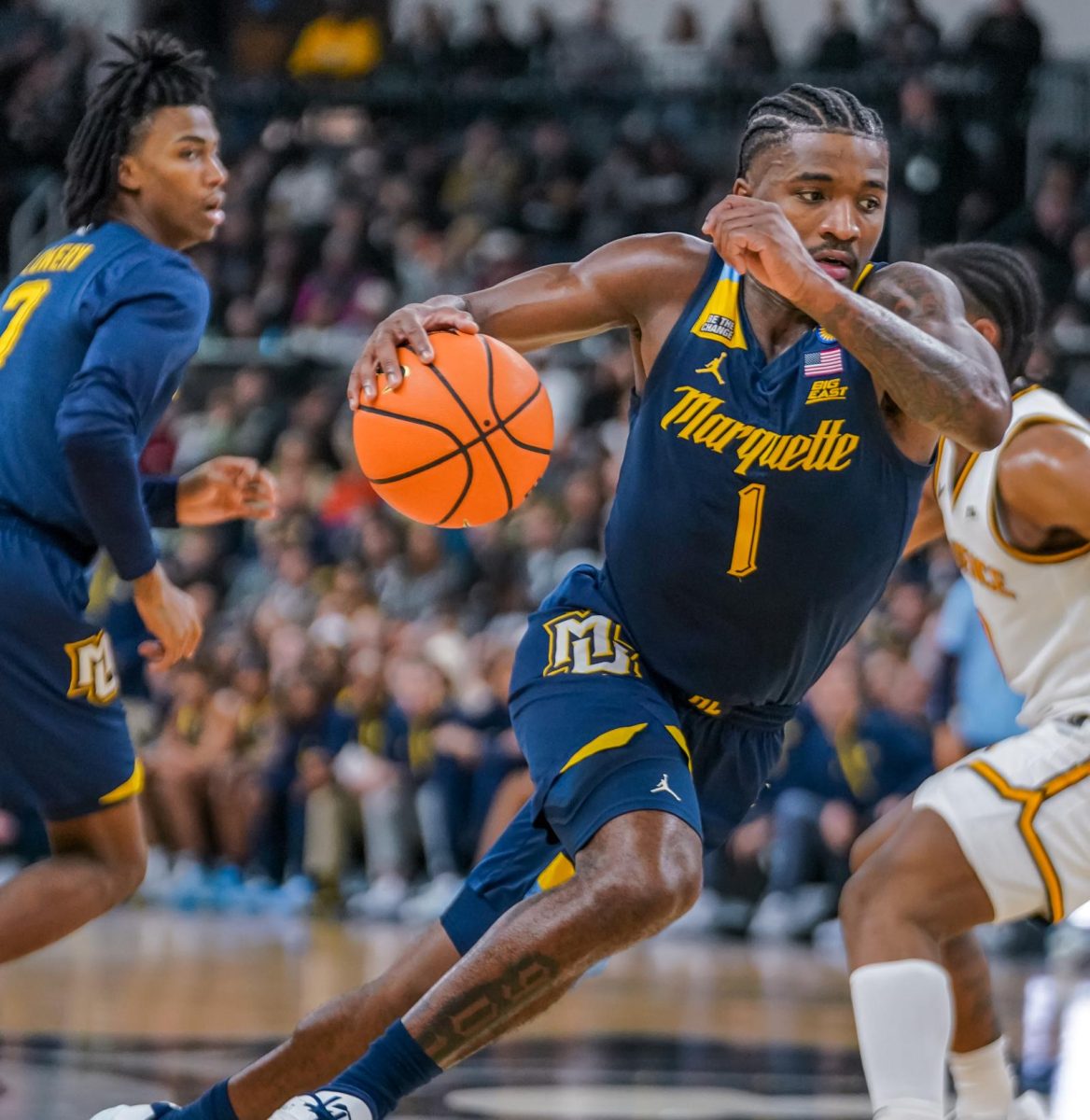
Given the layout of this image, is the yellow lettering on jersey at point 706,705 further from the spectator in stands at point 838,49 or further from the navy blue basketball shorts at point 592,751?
the spectator in stands at point 838,49

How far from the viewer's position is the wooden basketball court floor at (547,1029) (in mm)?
4891

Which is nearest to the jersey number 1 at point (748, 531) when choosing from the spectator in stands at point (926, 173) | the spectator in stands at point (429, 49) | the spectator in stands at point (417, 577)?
the spectator in stands at point (417, 577)

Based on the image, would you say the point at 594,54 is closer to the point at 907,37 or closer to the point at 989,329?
the point at 907,37

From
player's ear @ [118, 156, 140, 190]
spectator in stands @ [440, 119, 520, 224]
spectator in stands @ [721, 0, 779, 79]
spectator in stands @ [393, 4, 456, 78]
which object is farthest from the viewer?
spectator in stands @ [393, 4, 456, 78]

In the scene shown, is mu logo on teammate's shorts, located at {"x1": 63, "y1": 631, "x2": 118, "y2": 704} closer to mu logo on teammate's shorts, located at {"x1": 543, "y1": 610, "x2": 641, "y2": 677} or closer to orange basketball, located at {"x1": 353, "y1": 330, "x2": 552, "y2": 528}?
orange basketball, located at {"x1": 353, "y1": 330, "x2": 552, "y2": 528}

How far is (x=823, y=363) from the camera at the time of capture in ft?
12.7

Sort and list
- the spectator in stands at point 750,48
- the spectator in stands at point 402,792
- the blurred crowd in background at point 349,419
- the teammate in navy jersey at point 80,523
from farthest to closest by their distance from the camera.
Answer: the spectator in stands at point 750,48, the spectator in stands at point 402,792, the blurred crowd in background at point 349,419, the teammate in navy jersey at point 80,523

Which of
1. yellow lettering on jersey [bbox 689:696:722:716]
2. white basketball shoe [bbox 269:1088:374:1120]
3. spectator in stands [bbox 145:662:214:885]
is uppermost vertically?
yellow lettering on jersey [bbox 689:696:722:716]

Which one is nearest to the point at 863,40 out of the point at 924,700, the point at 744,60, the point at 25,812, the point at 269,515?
the point at 744,60

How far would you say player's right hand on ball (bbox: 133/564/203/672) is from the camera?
4488 millimetres

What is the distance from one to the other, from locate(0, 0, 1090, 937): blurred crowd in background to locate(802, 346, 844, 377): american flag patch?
466 centimetres

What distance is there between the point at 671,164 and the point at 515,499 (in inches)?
440

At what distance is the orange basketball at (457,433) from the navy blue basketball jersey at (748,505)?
0.26m

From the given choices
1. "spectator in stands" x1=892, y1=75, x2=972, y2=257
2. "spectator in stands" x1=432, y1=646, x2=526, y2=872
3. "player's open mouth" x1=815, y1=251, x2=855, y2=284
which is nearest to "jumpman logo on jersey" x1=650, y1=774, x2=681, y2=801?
"player's open mouth" x1=815, y1=251, x2=855, y2=284
